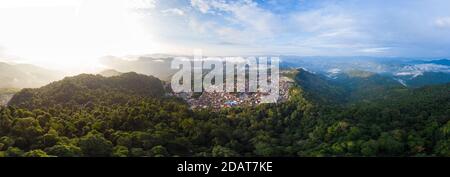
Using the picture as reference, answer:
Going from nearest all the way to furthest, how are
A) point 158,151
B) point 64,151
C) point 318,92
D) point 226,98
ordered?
point 64,151 < point 158,151 < point 226,98 < point 318,92

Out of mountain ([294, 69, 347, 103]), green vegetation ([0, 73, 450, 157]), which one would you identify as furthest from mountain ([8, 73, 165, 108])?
mountain ([294, 69, 347, 103])

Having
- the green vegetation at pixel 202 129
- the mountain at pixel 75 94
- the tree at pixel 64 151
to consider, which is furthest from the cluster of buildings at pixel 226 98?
the tree at pixel 64 151

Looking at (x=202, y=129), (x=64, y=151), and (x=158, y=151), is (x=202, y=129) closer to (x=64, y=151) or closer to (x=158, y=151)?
(x=158, y=151)

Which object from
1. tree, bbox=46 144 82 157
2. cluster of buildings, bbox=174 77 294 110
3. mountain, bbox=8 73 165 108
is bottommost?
cluster of buildings, bbox=174 77 294 110

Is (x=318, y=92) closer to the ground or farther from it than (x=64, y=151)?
closer to the ground

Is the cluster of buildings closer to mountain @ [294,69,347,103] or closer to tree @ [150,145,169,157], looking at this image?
mountain @ [294,69,347,103]

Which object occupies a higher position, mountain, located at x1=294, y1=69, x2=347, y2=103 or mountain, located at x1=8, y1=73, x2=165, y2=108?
mountain, located at x1=8, y1=73, x2=165, y2=108

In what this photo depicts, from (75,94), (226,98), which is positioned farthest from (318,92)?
(75,94)
